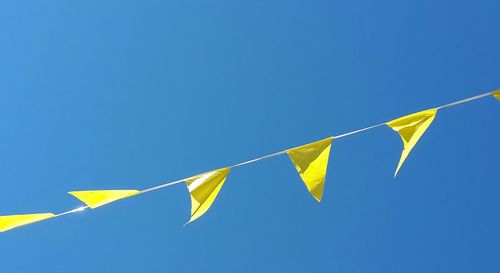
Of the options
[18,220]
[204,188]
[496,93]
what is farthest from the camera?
[496,93]

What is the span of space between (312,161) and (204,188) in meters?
0.71

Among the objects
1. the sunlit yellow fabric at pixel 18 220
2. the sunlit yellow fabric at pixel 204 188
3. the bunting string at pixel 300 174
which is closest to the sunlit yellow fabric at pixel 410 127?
the bunting string at pixel 300 174

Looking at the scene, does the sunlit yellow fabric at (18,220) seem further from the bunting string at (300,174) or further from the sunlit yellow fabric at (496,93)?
the sunlit yellow fabric at (496,93)

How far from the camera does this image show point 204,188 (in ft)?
11.9

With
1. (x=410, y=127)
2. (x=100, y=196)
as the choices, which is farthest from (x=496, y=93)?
(x=100, y=196)

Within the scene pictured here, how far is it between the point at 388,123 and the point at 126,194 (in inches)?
68.7

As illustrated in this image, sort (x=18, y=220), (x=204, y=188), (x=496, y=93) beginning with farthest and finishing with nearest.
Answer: (x=496, y=93), (x=204, y=188), (x=18, y=220)

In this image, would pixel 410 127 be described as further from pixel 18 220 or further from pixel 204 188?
pixel 18 220

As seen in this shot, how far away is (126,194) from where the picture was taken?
3.52 meters

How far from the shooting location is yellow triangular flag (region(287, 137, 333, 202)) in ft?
11.7

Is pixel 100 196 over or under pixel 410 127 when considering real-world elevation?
over

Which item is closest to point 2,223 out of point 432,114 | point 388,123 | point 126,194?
point 126,194

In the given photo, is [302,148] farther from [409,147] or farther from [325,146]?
[409,147]

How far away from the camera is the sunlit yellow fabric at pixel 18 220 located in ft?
11.4
